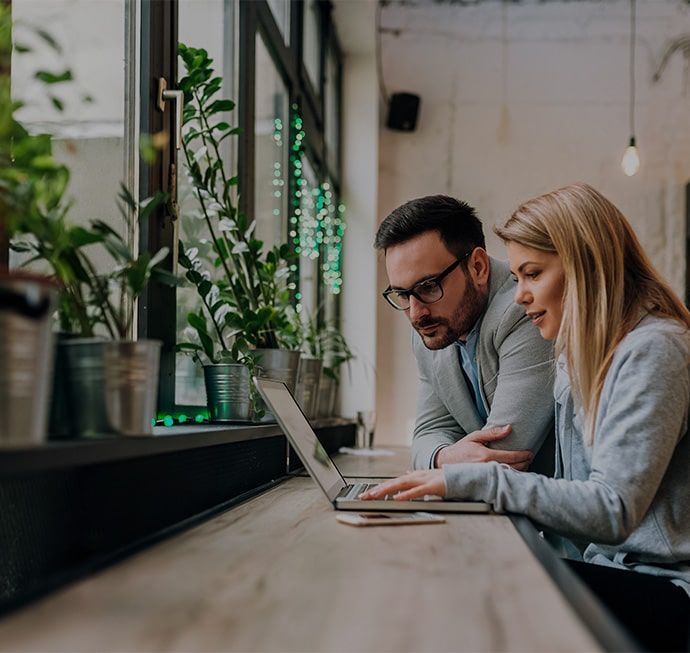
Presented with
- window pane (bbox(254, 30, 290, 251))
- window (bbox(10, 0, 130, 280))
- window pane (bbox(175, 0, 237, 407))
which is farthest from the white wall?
window (bbox(10, 0, 130, 280))

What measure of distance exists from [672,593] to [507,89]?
440 cm

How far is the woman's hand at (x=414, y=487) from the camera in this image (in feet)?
4.92

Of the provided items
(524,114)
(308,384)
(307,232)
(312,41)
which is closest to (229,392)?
(308,384)

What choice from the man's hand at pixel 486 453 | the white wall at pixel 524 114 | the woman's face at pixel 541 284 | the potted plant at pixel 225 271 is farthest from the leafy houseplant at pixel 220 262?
the white wall at pixel 524 114

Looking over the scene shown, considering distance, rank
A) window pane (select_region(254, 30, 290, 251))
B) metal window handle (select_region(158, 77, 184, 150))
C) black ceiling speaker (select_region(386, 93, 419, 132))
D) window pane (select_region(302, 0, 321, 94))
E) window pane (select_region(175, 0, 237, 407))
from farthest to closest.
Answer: black ceiling speaker (select_region(386, 93, 419, 132)) → window pane (select_region(302, 0, 321, 94)) → window pane (select_region(254, 30, 290, 251)) → window pane (select_region(175, 0, 237, 407)) → metal window handle (select_region(158, 77, 184, 150))

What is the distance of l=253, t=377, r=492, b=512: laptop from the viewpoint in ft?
4.94

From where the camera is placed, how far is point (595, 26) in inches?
211

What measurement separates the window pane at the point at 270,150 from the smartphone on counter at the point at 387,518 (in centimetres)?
155

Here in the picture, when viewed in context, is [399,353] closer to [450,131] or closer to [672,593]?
[450,131]

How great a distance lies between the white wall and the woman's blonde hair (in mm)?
3701

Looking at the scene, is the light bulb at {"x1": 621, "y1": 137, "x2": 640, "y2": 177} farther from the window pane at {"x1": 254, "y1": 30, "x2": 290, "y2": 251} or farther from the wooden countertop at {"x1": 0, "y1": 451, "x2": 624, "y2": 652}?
the wooden countertop at {"x1": 0, "y1": 451, "x2": 624, "y2": 652}

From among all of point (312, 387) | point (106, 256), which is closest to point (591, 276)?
point (106, 256)

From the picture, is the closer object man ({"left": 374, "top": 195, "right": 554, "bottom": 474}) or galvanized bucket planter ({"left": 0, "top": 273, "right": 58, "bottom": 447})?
galvanized bucket planter ({"left": 0, "top": 273, "right": 58, "bottom": 447})

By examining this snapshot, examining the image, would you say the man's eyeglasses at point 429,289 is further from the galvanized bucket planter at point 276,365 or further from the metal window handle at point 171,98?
the metal window handle at point 171,98
